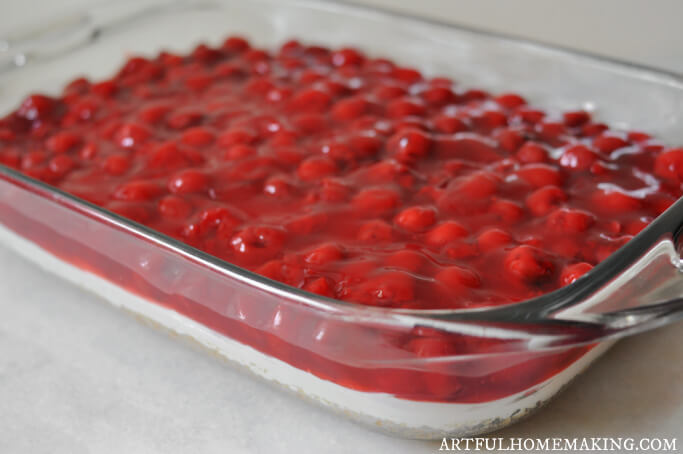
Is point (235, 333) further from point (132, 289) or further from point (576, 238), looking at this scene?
point (576, 238)

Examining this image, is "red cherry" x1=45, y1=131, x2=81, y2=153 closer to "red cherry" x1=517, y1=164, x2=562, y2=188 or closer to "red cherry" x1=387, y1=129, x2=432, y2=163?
"red cherry" x1=387, y1=129, x2=432, y2=163

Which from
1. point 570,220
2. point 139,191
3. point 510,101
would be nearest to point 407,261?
point 570,220

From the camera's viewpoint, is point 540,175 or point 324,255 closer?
point 324,255

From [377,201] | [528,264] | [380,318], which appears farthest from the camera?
[377,201]

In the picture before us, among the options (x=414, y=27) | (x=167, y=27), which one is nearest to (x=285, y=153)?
(x=414, y=27)

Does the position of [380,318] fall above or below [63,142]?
above

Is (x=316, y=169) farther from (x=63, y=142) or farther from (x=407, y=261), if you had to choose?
(x=63, y=142)

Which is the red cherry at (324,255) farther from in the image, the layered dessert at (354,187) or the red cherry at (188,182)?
the red cherry at (188,182)

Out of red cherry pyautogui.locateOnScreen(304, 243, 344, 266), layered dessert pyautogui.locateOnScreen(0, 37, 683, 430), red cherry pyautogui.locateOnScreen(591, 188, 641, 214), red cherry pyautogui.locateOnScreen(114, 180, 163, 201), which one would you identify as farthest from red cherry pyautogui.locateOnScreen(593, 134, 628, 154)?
red cherry pyautogui.locateOnScreen(114, 180, 163, 201)

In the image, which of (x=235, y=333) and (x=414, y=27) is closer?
(x=235, y=333)
